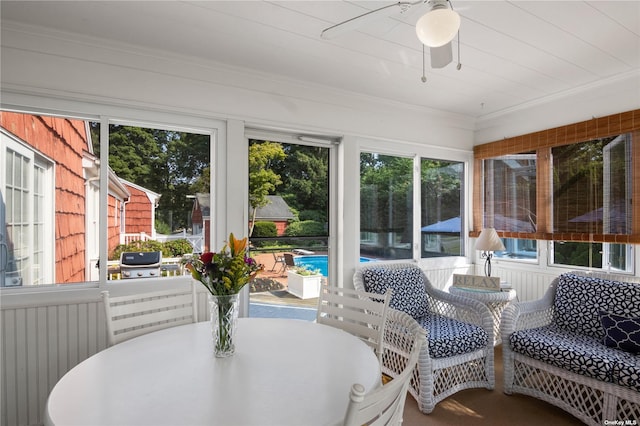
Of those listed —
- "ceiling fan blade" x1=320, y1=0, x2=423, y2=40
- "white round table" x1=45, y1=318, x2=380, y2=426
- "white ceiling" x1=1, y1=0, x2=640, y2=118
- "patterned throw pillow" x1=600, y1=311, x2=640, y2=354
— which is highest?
"white ceiling" x1=1, y1=0, x2=640, y2=118

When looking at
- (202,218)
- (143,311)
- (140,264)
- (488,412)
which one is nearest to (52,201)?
(140,264)

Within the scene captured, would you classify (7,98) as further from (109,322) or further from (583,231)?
(583,231)

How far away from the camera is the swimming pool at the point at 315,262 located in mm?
3361

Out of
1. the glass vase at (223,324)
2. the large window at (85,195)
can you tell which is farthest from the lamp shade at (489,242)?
the glass vase at (223,324)

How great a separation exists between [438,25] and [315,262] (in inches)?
95.7

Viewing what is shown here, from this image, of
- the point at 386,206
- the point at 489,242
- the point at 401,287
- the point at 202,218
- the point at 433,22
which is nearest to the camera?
the point at 433,22

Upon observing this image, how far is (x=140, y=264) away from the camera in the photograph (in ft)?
8.79

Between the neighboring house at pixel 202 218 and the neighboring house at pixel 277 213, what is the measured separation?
1.32 ft

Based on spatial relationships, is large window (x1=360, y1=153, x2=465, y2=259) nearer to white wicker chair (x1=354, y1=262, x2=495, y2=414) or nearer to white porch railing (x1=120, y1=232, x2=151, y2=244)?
white wicker chair (x1=354, y1=262, x2=495, y2=414)

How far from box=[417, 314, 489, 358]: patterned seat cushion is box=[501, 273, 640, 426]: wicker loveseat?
0.20 metres

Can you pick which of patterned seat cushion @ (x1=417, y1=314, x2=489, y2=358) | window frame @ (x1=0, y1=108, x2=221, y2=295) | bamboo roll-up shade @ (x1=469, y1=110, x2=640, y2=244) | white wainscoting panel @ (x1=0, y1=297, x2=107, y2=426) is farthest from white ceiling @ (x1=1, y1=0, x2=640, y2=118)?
patterned seat cushion @ (x1=417, y1=314, x2=489, y2=358)

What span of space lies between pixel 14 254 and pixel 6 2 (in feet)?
5.10

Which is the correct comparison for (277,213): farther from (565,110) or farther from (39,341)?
(565,110)

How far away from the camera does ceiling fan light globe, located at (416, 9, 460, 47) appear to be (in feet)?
4.75
